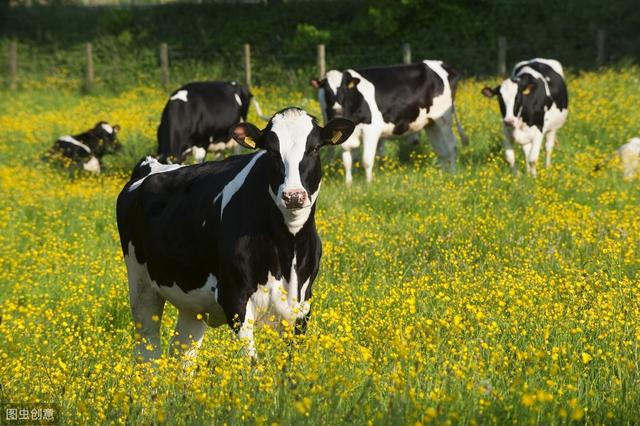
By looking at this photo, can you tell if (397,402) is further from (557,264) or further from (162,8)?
(162,8)

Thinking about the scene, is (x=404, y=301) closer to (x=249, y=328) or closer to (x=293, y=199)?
(x=249, y=328)

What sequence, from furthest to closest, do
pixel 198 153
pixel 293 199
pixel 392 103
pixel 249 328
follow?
pixel 198 153
pixel 392 103
pixel 249 328
pixel 293 199

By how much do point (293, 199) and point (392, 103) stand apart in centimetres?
927

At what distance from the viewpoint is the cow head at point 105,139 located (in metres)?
17.9

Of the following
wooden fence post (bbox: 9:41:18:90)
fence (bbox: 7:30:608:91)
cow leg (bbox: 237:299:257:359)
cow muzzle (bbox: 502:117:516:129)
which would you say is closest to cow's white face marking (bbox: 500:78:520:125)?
cow muzzle (bbox: 502:117:516:129)

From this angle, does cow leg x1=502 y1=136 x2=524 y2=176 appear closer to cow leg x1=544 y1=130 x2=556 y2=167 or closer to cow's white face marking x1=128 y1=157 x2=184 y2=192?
cow leg x1=544 y1=130 x2=556 y2=167

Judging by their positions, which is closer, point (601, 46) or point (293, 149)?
point (293, 149)

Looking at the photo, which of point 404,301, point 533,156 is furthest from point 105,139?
point 404,301

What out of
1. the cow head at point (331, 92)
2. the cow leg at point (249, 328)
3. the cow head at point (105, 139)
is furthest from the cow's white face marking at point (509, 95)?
the cow leg at point (249, 328)

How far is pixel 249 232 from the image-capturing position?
18.3ft

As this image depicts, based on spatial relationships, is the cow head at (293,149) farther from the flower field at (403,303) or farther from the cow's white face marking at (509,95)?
the cow's white face marking at (509,95)

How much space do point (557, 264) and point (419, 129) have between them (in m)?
7.02

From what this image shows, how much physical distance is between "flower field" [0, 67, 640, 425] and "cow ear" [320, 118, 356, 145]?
1.10 m

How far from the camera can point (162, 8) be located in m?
39.0
